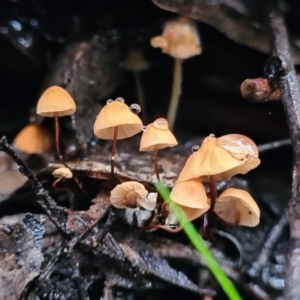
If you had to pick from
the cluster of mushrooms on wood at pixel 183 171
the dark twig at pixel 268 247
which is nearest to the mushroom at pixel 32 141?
the cluster of mushrooms on wood at pixel 183 171

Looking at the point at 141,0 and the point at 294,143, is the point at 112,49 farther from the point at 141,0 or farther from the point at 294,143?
the point at 294,143

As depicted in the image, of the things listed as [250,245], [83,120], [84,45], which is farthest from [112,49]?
[250,245]

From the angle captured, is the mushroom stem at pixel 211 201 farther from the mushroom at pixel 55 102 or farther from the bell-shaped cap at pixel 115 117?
the mushroom at pixel 55 102

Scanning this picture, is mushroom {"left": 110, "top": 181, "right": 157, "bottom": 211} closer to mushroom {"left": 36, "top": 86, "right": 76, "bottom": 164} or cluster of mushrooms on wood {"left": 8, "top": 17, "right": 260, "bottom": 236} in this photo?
cluster of mushrooms on wood {"left": 8, "top": 17, "right": 260, "bottom": 236}

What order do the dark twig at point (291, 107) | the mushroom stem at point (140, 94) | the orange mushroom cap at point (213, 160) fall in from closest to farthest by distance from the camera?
1. the dark twig at point (291, 107)
2. the orange mushroom cap at point (213, 160)
3. the mushroom stem at point (140, 94)

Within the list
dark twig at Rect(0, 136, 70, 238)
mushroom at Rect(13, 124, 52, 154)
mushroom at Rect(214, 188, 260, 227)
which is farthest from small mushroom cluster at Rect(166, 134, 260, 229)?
mushroom at Rect(13, 124, 52, 154)

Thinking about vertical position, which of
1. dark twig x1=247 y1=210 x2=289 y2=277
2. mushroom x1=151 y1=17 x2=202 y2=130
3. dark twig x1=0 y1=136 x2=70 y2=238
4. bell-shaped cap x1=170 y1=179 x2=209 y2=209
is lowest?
dark twig x1=247 y1=210 x2=289 y2=277

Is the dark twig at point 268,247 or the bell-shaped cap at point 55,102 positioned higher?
the bell-shaped cap at point 55,102
